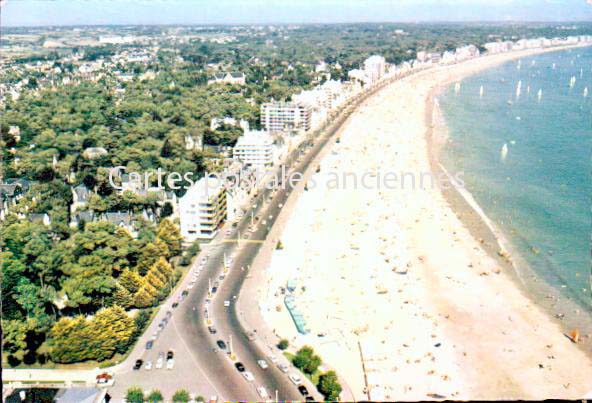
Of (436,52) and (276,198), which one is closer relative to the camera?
(276,198)

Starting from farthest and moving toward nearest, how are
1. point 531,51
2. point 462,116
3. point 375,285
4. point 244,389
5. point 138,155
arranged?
point 531,51 < point 462,116 < point 138,155 < point 375,285 < point 244,389

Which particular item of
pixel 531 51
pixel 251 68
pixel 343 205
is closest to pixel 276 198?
pixel 343 205

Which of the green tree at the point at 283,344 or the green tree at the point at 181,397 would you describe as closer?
the green tree at the point at 181,397

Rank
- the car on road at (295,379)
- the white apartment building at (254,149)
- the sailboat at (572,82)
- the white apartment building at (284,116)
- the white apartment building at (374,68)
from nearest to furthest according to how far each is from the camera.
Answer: the car on road at (295,379) < the white apartment building at (254,149) < the white apartment building at (284,116) < the sailboat at (572,82) < the white apartment building at (374,68)

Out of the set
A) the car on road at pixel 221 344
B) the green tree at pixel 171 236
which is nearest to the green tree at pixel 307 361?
the car on road at pixel 221 344

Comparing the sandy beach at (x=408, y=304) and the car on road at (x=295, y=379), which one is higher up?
the car on road at (x=295, y=379)

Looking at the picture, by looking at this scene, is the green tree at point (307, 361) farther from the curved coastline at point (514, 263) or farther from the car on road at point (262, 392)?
the curved coastline at point (514, 263)

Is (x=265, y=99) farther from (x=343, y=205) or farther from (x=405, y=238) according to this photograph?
(x=405, y=238)
